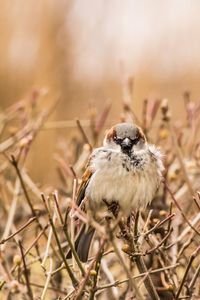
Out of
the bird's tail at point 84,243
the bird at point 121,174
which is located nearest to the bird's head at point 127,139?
the bird at point 121,174

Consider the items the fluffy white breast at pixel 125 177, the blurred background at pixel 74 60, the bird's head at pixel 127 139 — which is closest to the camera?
the fluffy white breast at pixel 125 177

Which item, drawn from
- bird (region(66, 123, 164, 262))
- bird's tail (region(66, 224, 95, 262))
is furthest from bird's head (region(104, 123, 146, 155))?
bird's tail (region(66, 224, 95, 262))

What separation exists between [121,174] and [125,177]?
0.08 feet

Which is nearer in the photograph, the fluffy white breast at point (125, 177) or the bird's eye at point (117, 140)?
the fluffy white breast at point (125, 177)

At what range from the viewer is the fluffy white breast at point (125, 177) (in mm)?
2229

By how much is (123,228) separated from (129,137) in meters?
0.60

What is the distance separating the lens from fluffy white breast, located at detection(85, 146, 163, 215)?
2229 mm

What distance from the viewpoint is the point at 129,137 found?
2.34 meters

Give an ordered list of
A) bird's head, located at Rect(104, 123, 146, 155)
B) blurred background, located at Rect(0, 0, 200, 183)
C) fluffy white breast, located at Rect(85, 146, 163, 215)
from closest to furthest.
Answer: fluffy white breast, located at Rect(85, 146, 163, 215) → bird's head, located at Rect(104, 123, 146, 155) → blurred background, located at Rect(0, 0, 200, 183)

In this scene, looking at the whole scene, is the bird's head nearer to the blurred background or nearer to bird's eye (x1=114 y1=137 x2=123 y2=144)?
bird's eye (x1=114 y1=137 x2=123 y2=144)

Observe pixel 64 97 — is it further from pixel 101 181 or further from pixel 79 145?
pixel 101 181

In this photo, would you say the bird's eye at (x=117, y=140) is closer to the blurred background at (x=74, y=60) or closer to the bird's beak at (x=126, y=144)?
the bird's beak at (x=126, y=144)

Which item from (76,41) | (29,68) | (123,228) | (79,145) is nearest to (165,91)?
(76,41)

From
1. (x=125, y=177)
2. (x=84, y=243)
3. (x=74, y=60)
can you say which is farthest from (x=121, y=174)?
(x=74, y=60)
